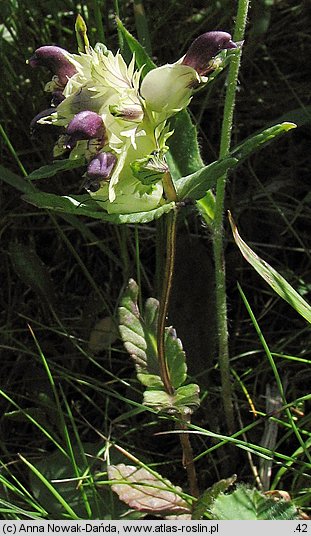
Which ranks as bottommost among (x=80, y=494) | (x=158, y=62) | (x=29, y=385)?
(x=80, y=494)

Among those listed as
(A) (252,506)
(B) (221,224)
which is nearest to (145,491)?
(A) (252,506)

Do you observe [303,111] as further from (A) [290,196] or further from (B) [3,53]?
(B) [3,53]

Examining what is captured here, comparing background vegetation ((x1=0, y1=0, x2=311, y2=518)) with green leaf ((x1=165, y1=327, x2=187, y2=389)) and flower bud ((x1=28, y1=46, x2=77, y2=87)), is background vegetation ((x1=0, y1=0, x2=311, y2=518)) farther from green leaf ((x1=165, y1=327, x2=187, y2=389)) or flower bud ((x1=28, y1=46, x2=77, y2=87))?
flower bud ((x1=28, y1=46, x2=77, y2=87))

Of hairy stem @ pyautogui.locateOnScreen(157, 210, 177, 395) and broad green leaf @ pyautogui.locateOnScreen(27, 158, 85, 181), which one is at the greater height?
broad green leaf @ pyautogui.locateOnScreen(27, 158, 85, 181)

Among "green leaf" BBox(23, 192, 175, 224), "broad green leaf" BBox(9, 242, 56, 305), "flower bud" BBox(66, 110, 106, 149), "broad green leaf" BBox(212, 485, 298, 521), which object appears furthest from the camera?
"broad green leaf" BBox(9, 242, 56, 305)

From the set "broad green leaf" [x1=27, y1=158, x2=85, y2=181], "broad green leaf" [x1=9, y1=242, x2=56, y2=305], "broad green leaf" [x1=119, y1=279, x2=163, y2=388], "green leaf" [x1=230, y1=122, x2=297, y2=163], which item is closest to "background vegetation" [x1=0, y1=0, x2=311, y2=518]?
"broad green leaf" [x1=9, y1=242, x2=56, y2=305]

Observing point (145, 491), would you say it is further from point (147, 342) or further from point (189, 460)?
point (147, 342)
